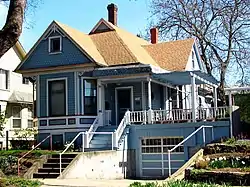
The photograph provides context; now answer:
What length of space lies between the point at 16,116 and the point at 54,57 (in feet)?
35.4

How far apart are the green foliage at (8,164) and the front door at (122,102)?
8645 mm

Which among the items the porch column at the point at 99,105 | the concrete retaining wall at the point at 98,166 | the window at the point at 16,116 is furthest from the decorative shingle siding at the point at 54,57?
the window at the point at 16,116

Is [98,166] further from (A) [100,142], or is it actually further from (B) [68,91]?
(B) [68,91]

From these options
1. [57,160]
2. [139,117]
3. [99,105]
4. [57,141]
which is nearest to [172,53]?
[139,117]

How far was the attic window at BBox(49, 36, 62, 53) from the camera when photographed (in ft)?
90.5

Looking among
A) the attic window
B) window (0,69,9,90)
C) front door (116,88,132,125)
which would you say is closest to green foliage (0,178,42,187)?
front door (116,88,132,125)

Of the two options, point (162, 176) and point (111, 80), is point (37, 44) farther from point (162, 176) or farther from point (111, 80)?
point (162, 176)

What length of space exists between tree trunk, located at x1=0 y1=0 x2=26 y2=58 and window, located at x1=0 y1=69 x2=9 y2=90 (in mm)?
24211

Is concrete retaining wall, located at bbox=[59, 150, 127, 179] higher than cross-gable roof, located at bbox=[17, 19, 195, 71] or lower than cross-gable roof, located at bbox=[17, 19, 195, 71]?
lower

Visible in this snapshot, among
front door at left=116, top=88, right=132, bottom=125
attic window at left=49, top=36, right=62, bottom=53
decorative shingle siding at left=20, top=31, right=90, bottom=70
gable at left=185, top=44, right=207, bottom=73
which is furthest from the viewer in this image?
gable at left=185, top=44, right=207, bottom=73

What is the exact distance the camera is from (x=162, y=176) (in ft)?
79.2

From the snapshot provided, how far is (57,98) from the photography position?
89.4ft

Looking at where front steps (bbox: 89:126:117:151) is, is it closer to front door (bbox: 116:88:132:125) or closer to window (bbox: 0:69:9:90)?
front door (bbox: 116:88:132:125)

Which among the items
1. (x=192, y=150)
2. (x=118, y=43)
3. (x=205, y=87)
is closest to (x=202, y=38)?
(x=205, y=87)
